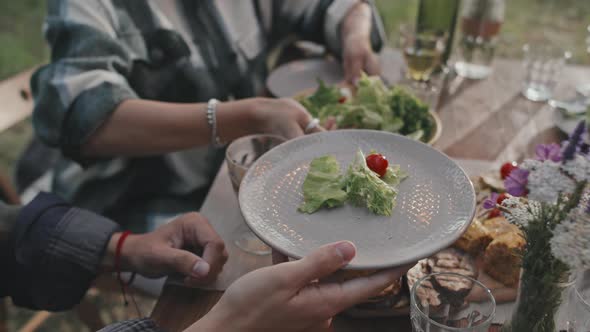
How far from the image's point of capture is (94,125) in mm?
1268

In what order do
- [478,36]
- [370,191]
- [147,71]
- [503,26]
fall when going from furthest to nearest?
[503,26] → [478,36] → [147,71] → [370,191]

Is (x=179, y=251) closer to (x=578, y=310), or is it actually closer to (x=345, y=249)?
(x=345, y=249)

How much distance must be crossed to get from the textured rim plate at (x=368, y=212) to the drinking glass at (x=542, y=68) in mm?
897

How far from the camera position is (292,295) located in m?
0.70

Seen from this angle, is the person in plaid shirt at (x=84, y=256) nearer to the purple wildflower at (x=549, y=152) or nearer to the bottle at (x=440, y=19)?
the purple wildflower at (x=549, y=152)

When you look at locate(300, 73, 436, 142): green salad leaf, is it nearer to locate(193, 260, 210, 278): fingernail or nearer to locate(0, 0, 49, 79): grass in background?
locate(193, 260, 210, 278): fingernail

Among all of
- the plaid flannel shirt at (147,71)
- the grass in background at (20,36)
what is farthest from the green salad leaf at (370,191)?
the grass in background at (20,36)

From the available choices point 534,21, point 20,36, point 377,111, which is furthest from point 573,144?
point 20,36

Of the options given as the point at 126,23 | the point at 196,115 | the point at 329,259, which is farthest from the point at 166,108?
the point at 329,259

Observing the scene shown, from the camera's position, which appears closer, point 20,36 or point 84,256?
point 84,256

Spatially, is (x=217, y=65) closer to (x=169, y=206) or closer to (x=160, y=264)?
(x=169, y=206)

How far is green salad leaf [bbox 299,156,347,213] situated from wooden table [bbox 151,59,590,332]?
60 centimetres

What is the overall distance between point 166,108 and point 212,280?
572 mm

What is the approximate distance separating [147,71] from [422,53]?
88cm
